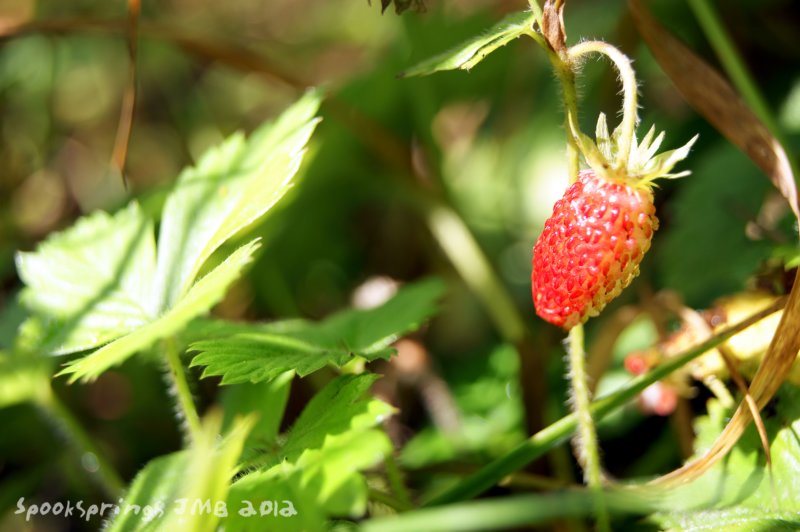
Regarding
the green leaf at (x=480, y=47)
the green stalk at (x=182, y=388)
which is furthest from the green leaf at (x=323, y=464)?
the green leaf at (x=480, y=47)

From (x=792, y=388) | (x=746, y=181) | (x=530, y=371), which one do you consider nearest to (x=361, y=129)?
(x=530, y=371)

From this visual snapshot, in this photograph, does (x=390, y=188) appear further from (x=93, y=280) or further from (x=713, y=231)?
(x=93, y=280)

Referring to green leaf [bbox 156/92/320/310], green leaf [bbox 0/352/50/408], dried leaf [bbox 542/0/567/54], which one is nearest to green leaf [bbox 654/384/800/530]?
dried leaf [bbox 542/0/567/54]

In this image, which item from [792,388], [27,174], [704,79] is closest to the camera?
[792,388]

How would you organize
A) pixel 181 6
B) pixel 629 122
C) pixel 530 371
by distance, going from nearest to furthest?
pixel 629 122
pixel 530 371
pixel 181 6

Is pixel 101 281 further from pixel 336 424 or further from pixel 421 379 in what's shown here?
pixel 421 379

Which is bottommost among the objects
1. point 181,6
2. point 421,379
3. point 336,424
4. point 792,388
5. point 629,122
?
point 421,379

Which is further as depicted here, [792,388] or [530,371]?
[530,371]

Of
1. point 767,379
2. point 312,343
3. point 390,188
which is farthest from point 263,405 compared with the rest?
point 390,188
